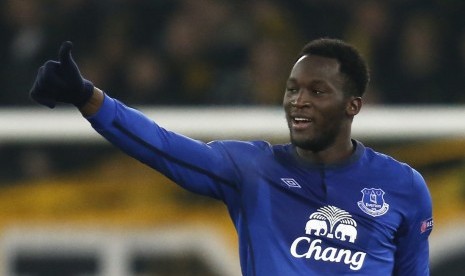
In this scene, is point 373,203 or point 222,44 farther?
A: point 222,44

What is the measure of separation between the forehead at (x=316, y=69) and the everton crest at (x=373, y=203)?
0.37 m

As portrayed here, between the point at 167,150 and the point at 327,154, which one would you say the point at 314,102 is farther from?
the point at 167,150

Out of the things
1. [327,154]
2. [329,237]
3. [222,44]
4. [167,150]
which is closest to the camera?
[167,150]

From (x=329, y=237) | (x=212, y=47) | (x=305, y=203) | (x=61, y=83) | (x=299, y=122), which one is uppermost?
(x=212, y=47)

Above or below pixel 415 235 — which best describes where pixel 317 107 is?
above

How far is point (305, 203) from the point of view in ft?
11.9

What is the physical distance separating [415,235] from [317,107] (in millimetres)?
529

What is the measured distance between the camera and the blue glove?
127 inches

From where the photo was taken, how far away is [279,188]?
3643 mm

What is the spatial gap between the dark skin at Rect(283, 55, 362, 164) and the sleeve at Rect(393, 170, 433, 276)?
0.89ft

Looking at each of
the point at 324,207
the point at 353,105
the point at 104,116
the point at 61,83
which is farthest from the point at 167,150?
the point at 353,105

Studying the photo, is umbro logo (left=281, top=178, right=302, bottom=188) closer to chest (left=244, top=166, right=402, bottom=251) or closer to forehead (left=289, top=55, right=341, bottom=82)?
chest (left=244, top=166, right=402, bottom=251)

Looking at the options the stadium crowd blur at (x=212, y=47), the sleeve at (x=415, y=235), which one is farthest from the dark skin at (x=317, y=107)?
the stadium crowd blur at (x=212, y=47)

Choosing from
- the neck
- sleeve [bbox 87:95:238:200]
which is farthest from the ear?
sleeve [bbox 87:95:238:200]
